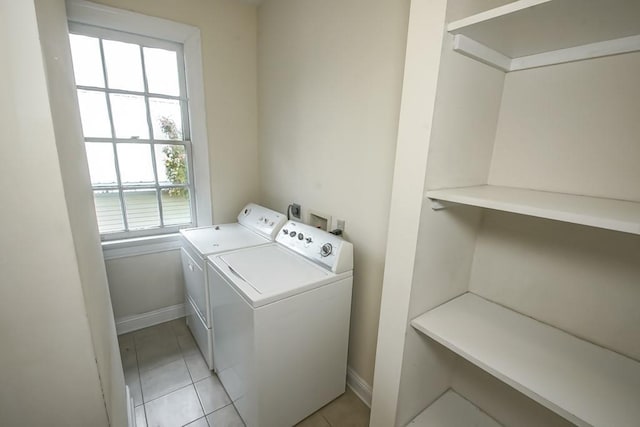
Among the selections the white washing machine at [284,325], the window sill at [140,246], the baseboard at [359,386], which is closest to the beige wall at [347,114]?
the baseboard at [359,386]

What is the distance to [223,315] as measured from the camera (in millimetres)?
1540

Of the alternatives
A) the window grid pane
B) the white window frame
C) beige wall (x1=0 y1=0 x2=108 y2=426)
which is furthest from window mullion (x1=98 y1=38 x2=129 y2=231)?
beige wall (x1=0 y1=0 x2=108 y2=426)

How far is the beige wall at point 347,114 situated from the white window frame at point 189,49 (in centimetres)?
61

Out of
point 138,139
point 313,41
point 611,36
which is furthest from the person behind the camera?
point 138,139

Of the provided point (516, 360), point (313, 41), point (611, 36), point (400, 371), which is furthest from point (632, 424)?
point (313, 41)

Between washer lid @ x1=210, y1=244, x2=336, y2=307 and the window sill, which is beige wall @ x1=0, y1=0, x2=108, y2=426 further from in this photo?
the window sill

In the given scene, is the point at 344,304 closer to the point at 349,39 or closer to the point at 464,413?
the point at 464,413

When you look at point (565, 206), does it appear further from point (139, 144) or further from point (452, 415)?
point (139, 144)

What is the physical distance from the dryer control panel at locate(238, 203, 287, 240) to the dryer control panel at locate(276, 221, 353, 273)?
4.6 inches

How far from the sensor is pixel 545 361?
859 mm

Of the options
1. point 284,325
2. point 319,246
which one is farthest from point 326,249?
point 284,325

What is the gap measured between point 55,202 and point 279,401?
1298 mm

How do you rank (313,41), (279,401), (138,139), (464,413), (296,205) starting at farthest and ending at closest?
(138,139)
(296,205)
(313,41)
(279,401)
(464,413)

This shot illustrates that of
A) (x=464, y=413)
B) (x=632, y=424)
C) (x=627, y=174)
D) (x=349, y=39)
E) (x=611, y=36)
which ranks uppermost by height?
(x=349, y=39)
